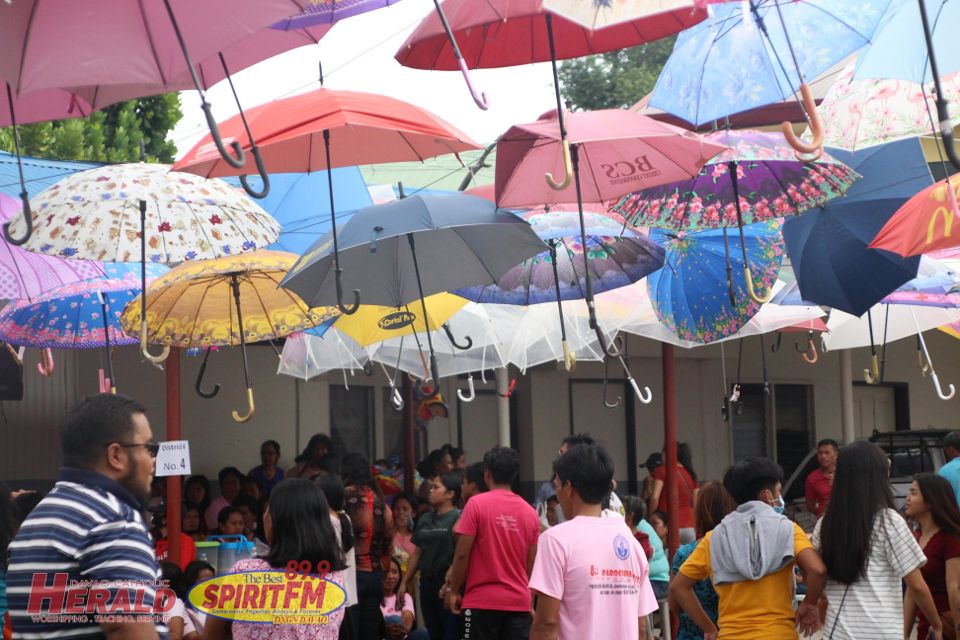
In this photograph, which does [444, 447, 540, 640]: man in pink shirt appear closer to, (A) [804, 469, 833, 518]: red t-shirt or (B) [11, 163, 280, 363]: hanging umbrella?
(B) [11, 163, 280, 363]: hanging umbrella

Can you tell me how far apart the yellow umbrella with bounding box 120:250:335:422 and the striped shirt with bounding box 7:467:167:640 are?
391cm

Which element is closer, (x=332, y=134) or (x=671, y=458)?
(x=332, y=134)

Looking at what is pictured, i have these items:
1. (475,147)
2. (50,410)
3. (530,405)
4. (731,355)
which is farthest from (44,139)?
(475,147)

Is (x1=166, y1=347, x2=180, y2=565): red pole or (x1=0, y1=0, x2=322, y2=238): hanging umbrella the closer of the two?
(x1=0, y1=0, x2=322, y2=238): hanging umbrella

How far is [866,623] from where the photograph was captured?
211 inches

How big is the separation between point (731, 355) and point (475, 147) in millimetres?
11321

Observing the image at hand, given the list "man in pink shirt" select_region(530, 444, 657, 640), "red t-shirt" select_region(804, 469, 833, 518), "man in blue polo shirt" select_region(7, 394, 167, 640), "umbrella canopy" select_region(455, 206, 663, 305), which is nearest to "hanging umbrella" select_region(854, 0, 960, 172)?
"umbrella canopy" select_region(455, 206, 663, 305)

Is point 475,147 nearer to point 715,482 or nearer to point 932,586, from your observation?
point 715,482

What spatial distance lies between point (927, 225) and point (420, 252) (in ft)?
8.90

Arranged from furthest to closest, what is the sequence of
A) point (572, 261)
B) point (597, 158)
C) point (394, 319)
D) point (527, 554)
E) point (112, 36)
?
point (394, 319), point (572, 261), point (527, 554), point (597, 158), point (112, 36)

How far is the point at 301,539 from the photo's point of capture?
16.0 feet

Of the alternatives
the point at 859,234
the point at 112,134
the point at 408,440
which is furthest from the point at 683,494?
the point at 112,134

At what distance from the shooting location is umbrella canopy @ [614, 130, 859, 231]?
21.4 ft

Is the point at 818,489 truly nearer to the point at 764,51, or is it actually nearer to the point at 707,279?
the point at 707,279
